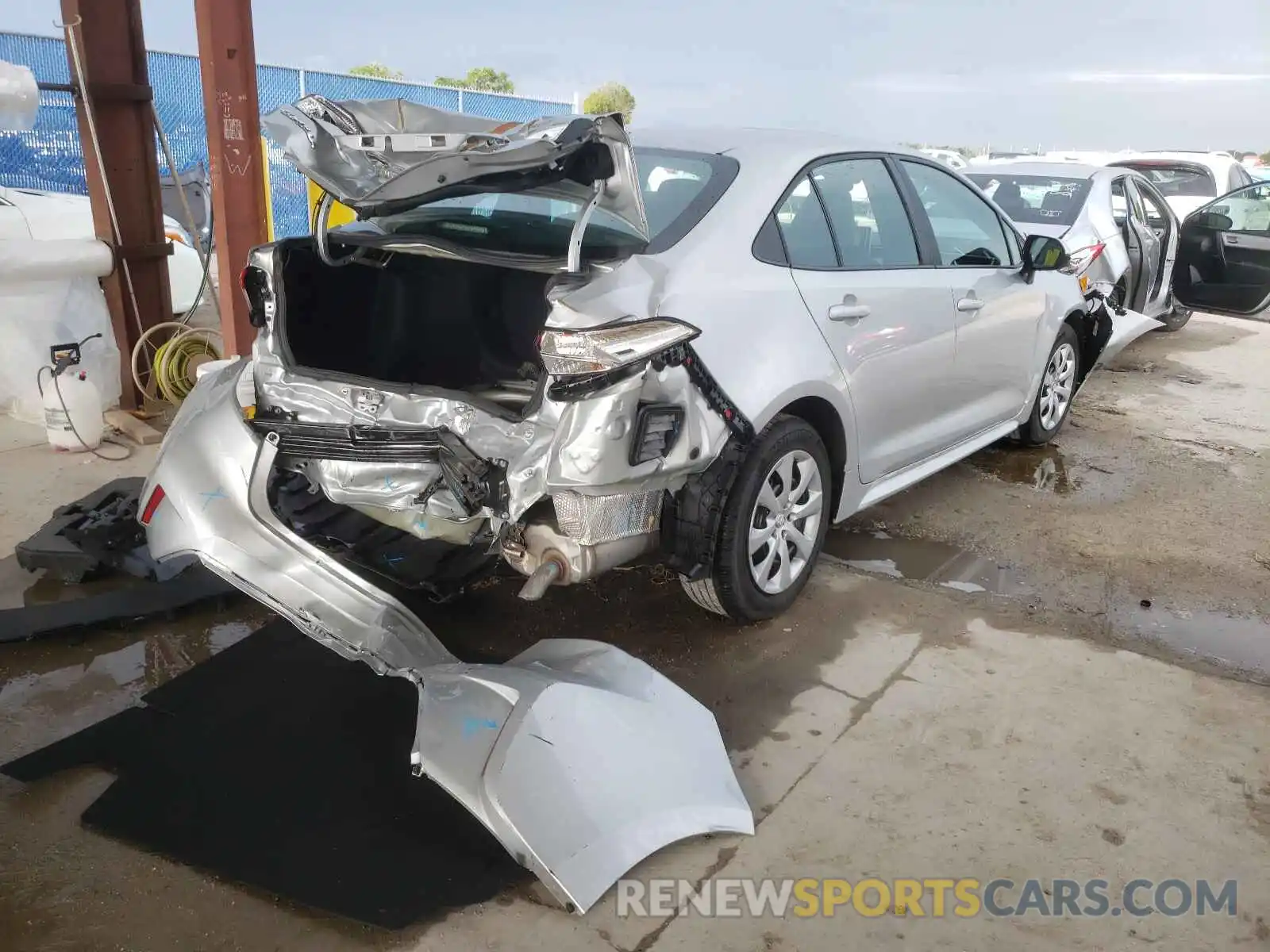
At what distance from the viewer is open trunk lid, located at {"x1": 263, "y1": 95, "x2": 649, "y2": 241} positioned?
255 cm

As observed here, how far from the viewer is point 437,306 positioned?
3797mm

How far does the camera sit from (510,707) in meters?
2.44

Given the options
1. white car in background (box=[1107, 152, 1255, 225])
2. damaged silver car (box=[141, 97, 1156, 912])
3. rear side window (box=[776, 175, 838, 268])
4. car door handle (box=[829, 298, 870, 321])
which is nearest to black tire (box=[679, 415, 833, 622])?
damaged silver car (box=[141, 97, 1156, 912])

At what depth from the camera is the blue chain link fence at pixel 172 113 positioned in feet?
31.4

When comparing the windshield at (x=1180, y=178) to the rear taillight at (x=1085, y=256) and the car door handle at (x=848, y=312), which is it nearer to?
the rear taillight at (x=1085, y=256)

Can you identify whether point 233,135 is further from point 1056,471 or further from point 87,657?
point 1056,471

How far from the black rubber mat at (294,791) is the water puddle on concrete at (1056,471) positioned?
148 inches

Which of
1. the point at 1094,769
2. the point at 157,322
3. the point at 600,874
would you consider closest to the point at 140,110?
the point at 157,322

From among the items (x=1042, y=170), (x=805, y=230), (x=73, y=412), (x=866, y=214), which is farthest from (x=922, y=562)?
(x=1042, y=170)

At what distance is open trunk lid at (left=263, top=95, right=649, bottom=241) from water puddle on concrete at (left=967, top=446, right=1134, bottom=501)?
11.3 feet

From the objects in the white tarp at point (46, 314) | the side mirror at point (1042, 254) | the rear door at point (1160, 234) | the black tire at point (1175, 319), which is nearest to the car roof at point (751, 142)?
the side mirror at point (1042, 254)

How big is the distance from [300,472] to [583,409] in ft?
3.98

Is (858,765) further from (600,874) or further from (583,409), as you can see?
(583,409)

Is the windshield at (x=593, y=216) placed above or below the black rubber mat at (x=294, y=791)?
above
